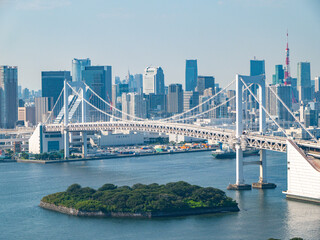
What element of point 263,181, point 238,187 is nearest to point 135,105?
point 263,181

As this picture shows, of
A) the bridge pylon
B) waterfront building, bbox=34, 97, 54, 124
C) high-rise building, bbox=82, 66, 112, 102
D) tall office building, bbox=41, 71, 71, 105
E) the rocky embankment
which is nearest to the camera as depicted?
the rocky embankment

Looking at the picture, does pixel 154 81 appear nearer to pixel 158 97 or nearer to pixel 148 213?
pixel 158 97

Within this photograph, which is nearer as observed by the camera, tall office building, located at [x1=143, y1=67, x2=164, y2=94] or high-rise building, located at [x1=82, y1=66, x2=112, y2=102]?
high-rise building, located at [x1=82, y1=66, x2=112, y2=102]

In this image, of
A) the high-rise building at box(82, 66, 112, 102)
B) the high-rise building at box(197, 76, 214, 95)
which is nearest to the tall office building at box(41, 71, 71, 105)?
the high-rise building at box(82, 66, 112, 102)

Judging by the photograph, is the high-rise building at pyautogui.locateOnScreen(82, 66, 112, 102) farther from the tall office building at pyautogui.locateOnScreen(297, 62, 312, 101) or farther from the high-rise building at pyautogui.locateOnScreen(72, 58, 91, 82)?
the tall office building at pyautogui.locateOnScreen(297, 62, 312, 101)

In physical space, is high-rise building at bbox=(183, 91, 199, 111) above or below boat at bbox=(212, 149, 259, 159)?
above

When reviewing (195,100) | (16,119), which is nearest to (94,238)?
(16,119)
